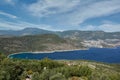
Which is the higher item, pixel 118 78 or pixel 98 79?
pixel 98 79

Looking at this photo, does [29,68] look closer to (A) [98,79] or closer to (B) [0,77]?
(B) [0,77]

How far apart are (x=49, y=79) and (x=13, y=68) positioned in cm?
2157

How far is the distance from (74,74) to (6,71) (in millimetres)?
32117

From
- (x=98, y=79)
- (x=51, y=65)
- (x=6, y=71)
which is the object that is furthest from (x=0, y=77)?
(x=51, y=65)

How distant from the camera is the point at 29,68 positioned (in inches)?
3558

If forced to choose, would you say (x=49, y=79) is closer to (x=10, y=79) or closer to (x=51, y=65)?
(x=10, y=79)

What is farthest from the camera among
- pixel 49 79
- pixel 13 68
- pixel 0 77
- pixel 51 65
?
pixel 51 65

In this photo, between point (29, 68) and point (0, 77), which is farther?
point (29, 68)

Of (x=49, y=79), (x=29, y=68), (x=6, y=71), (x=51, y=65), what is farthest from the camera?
(x=51, y=65)

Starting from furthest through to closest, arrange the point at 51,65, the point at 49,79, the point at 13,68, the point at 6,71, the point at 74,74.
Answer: the point at 51,65 < the point at 74,74 < the point at 13,68 < the point at 6,71 < the point at 49,79

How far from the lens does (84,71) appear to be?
279 ft

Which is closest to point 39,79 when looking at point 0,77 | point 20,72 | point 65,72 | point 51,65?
point 0,77

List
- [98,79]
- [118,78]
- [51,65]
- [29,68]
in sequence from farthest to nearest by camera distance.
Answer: [51,65]
[29,68]
[118,78]
[98,79]

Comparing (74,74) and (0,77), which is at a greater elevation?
(0,77)
